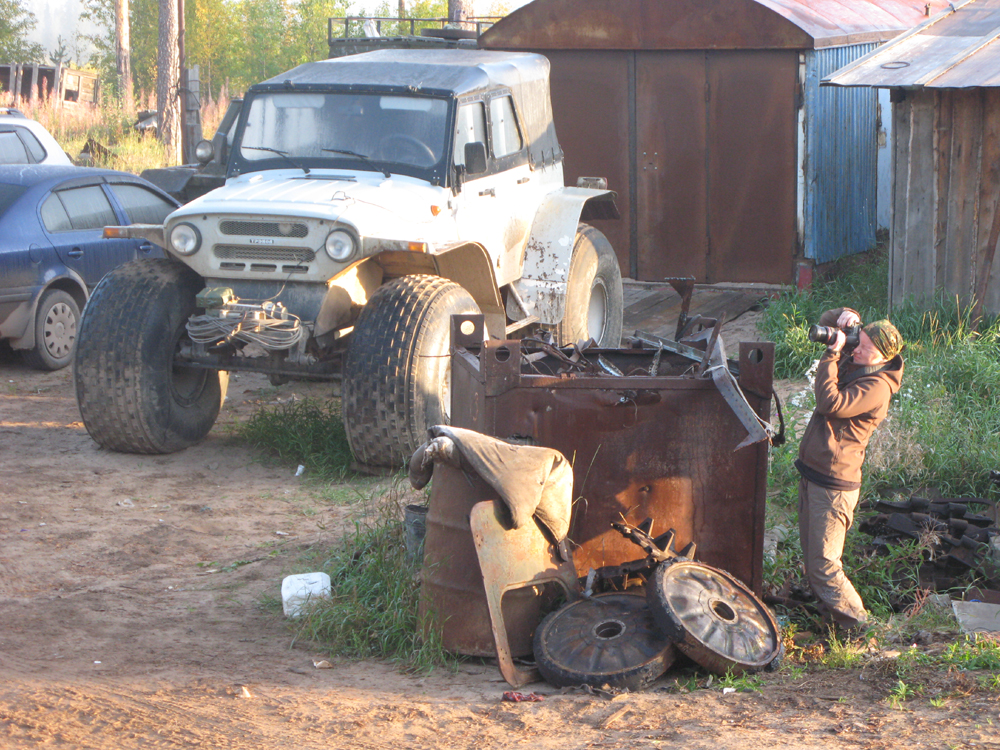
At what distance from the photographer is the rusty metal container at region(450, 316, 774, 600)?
4.39 m

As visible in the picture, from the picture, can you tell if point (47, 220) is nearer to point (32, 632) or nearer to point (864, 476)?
point (32, 632)

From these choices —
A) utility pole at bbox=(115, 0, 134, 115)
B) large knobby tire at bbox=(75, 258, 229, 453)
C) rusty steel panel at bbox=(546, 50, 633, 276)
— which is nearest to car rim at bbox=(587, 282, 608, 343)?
rusty steel panel at bbox=(546, 50, 633, 276)

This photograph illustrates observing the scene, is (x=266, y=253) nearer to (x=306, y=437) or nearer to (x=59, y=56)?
(x=306, y=437)

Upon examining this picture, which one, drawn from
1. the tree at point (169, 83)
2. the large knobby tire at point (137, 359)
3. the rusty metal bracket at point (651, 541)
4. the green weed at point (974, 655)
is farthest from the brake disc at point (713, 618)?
the tree at point (169, 83)

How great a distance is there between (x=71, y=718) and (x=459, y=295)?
3519 millimetres

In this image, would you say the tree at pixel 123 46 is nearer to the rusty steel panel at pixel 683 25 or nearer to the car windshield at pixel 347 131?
the rusty steel panel at pixel 683 25

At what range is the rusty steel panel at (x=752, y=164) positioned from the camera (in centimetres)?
1030

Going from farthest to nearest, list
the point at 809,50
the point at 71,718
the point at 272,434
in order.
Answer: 1. the point at 809,50
2. the point at 272,434
3. the point at 71,718

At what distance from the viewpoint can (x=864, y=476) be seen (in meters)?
6.04

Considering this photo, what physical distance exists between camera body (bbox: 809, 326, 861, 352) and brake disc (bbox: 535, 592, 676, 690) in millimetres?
1208

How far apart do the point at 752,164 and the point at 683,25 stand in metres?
1.46

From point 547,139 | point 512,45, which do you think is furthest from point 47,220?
point 512,45

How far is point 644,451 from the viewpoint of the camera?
4.44m

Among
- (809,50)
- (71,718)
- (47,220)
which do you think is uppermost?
(809,50)
